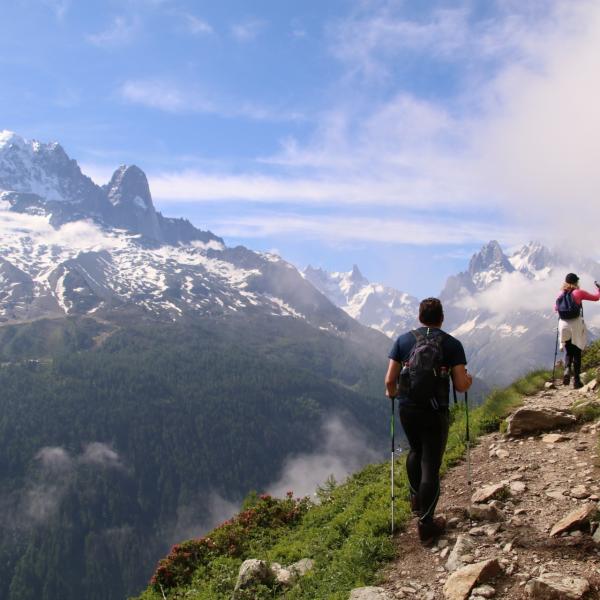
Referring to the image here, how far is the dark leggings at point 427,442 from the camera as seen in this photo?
9398 millimetres

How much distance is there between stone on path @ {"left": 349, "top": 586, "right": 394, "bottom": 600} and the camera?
8343 mm

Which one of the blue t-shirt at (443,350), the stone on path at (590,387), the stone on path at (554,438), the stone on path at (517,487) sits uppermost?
the blue t-shirt at (443,350)

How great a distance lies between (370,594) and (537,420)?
23.7ft

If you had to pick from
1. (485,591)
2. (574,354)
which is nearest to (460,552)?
(485,591)

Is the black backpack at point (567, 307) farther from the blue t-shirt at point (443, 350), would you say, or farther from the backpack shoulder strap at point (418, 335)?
the backpack shoulder strap at point (418, 335)

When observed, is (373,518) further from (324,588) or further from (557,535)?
(557,535)

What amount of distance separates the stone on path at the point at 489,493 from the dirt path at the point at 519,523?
3.7 inches

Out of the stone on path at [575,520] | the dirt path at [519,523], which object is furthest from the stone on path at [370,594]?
the stone on path at [575,520]

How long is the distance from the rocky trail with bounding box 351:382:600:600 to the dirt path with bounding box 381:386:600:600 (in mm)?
16

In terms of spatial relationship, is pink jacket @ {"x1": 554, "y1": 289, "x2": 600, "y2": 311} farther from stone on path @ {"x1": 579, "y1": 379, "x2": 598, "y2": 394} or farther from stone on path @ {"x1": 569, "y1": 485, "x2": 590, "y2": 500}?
stone on path @ {"x1": 569, "y1": 485, "x2": 590, "y2": 500}

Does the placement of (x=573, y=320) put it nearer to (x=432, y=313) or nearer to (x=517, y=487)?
(x=517, y=487)

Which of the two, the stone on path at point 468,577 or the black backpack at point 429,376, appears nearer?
the stone on path at point 468,577

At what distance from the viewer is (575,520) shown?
870 centimetres

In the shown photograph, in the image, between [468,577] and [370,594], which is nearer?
[468,577]
